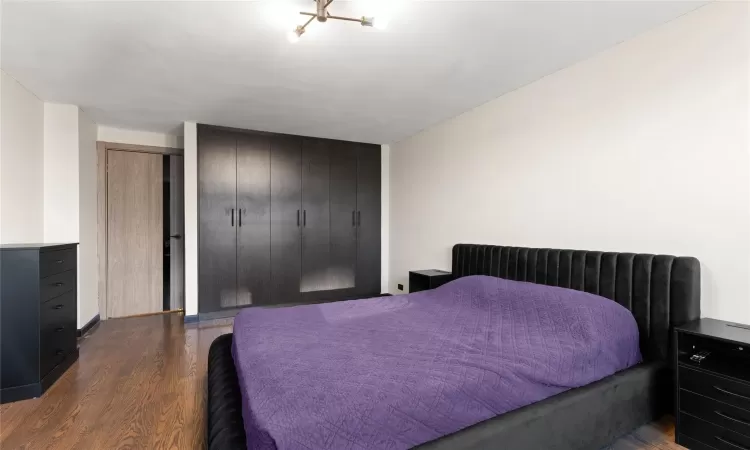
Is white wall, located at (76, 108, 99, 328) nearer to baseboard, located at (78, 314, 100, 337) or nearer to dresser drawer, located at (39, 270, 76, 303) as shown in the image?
baseboard, located at (78, 314, 100, 337)

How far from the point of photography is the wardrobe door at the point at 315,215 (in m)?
4.63

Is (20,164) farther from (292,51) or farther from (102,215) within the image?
(292,51)

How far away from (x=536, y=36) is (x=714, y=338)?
1979 mm

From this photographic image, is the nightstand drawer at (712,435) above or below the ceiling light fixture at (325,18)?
below

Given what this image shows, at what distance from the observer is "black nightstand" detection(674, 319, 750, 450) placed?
5.01ft

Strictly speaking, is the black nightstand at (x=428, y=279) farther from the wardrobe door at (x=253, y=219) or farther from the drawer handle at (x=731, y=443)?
the drawer handle at (x=731, y=443)

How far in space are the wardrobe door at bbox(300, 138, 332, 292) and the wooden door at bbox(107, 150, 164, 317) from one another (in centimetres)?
190

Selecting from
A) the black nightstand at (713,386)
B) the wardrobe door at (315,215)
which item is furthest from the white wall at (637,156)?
the wardrobe door at (315,215)

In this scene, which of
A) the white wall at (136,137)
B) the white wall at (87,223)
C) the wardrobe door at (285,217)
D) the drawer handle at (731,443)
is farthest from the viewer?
the wardrobe door at (285,217)

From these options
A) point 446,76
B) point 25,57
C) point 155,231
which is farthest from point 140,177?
point 446,76

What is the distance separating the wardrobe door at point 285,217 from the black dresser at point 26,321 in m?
2.29

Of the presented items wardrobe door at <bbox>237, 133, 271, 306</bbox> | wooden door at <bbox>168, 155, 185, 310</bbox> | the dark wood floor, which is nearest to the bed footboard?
the dark wood floor

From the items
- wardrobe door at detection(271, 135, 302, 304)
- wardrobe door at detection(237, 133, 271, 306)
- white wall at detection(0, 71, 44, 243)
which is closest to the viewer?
white wall at detection(0, 71, 44, 243)

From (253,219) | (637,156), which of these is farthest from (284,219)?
(637,156)
